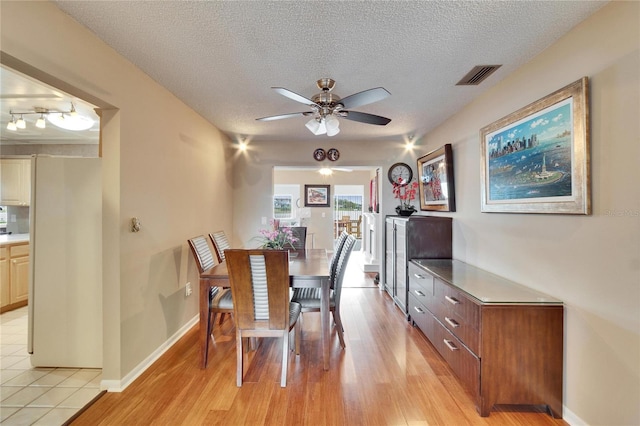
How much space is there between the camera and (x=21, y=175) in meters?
4.18

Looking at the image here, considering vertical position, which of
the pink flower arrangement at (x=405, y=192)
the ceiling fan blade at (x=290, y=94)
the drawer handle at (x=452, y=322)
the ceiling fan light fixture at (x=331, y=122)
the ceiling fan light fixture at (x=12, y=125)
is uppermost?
the ceiling fan light fixture at (x=12, y=125)

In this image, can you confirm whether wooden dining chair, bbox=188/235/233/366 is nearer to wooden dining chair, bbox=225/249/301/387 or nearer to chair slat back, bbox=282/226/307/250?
wooden dining chair, bbox=225/249/301/387

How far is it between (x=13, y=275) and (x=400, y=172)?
5.70m

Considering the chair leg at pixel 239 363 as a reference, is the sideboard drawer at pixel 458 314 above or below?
above

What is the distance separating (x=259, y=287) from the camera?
2074 millimetres

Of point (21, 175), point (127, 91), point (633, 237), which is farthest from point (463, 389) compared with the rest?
point (21, 175)

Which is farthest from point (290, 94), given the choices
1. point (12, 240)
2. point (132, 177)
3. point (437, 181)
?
point (12, 240)

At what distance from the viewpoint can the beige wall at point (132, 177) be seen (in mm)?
1565

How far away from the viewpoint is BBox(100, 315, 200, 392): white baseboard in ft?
6.75

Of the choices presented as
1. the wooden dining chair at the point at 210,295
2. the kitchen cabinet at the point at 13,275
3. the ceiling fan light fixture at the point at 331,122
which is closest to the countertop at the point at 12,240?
the kitchen cabinet at the point at 13,275

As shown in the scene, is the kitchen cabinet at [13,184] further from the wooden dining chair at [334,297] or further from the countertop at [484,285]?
the countertop at [484,285]

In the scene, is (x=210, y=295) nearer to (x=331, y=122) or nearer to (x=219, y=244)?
(x=219, y=244)

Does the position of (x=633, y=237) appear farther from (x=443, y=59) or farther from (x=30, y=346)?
(x=30, y=346)

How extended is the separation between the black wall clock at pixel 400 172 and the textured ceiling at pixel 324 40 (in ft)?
5.86
